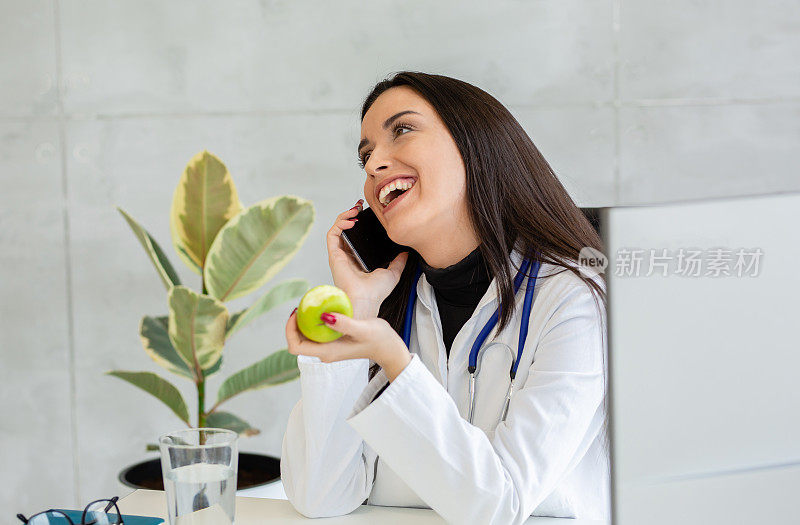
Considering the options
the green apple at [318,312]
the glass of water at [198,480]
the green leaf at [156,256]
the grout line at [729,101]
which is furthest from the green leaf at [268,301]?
the grout line at [729,101]

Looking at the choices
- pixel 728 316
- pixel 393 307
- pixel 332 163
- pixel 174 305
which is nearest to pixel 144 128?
pixel 332 163

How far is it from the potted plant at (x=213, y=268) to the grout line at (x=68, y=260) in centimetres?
79

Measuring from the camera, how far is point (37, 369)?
3.02m

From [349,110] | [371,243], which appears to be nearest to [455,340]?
[371,243]

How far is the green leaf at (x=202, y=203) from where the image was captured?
2.23 m

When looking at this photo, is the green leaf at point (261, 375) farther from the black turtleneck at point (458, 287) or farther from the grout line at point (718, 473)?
the grout line at point (718, 473)

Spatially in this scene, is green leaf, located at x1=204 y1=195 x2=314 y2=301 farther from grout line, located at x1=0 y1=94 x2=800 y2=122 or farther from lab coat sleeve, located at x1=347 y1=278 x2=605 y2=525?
lab coat sleeve, located at x1=347 y1=278 x2=605 y2=525

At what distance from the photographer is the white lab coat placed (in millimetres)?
1086

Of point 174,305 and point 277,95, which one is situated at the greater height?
point 277,95

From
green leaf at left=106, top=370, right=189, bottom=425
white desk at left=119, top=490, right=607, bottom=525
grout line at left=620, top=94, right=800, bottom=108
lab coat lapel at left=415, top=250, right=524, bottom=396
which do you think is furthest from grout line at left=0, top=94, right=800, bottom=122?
white desk at left=119, top=490, right=607, bottom=525

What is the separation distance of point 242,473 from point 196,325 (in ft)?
1.90

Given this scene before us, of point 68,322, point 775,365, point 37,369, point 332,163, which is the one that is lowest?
point 37,369

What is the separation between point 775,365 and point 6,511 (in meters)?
3.41

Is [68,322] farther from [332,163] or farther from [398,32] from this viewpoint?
[398,32]
